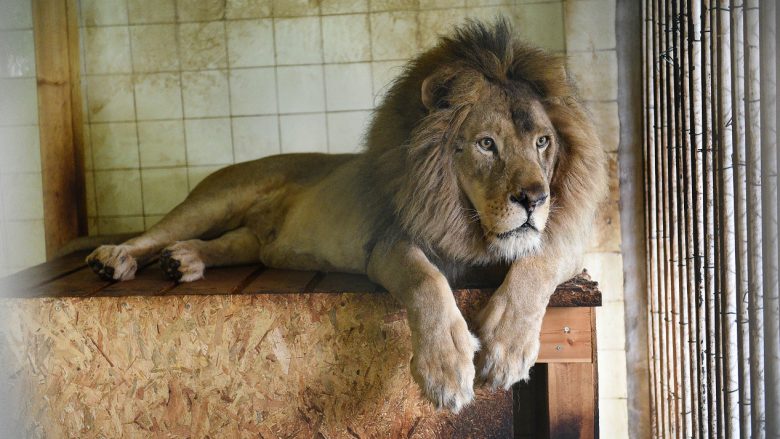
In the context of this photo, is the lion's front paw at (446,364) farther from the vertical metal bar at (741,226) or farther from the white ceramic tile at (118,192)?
the white ceramic tile at (118,192)

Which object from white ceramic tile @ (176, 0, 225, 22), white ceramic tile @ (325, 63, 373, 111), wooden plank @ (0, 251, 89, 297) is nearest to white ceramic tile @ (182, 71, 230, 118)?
white ceramic tile @ (176, 0, 225, 22)

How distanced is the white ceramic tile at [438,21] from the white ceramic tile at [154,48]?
132cm

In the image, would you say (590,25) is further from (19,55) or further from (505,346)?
(19,55)

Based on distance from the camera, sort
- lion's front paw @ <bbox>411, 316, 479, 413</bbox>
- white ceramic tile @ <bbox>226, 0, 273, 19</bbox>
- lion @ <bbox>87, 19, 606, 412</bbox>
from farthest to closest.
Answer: white ceramic tile @ <bbox>226, 0, 273, 19</bbox> < lion @ <bbox>87, 19, 606, 412</bbox> < lion's front paw @ <bbox>411, 316, 479, 413</bbox>

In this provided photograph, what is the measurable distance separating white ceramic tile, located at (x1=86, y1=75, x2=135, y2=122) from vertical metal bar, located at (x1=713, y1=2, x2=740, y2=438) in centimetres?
290

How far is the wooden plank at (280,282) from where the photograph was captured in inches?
88.7

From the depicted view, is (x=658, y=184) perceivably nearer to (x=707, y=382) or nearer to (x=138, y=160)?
(x=707, y=382)

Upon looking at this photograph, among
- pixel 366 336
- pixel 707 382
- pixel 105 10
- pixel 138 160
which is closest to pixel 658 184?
pixel 707 382

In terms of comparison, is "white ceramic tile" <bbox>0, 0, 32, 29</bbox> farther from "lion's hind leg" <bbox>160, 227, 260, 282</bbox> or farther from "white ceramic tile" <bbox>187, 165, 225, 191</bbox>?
"lion's hind leg" <bbox>160, 227, 260, 282</bbox>

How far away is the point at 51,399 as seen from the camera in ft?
7.30

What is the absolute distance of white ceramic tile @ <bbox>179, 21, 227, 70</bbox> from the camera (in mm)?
3762

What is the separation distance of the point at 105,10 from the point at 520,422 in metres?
2.96

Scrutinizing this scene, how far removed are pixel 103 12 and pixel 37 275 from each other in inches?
67.1

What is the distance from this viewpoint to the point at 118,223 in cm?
394
